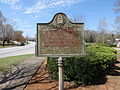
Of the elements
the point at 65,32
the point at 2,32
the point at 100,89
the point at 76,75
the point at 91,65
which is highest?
the point at 2,32

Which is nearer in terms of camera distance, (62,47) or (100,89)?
(62,47)

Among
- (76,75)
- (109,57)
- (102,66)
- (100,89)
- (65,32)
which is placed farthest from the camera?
(109,57)

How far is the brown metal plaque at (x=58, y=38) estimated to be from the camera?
10.7 ft

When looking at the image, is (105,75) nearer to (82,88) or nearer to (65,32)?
(82,88)

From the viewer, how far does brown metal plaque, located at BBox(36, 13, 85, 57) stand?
325 cm

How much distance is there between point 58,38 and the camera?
326 centimetres

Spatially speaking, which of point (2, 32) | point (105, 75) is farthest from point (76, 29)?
point (2, 32)

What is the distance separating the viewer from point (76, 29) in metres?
3.31

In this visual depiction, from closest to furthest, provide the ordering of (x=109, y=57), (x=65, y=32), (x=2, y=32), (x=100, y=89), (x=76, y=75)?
(x=65, y=32) < (x=100, y=89) < (x=76, y=75) < (x=109, y=57) < (x=2, y=32)

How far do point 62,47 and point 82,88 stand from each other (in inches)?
69.7

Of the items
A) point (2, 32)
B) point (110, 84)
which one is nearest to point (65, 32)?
point (110, 84)

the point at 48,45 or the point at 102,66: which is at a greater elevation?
the point at 48,45

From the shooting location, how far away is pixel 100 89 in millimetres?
4117

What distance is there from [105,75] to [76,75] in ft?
5.90
